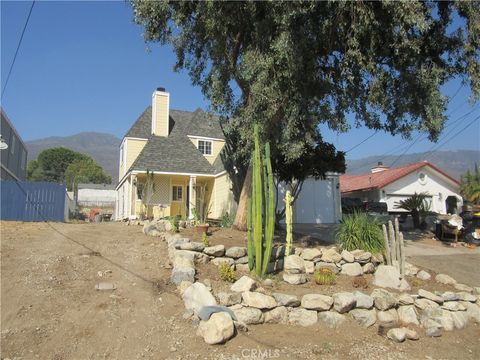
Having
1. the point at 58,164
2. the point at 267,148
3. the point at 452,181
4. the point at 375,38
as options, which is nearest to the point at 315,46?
the point at 375,38

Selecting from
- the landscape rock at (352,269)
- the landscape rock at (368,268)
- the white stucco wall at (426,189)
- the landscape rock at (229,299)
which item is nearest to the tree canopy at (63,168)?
the white stucco wall at (426,189)

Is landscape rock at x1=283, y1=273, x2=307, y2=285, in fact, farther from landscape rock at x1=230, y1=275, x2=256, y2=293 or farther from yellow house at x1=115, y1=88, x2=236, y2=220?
yellow house at x1=115, y1=88, x2=236, y2=220

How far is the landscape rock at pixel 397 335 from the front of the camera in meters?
7.04

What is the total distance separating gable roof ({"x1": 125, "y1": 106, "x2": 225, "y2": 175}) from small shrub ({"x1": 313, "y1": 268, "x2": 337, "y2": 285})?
41.2 feet

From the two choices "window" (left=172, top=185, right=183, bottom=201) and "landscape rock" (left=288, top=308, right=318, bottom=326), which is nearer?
"landscape rock" (left=288, top=308, right=318, bottom=326)

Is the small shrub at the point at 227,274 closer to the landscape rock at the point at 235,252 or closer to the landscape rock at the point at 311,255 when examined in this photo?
the landscape rock at the point at 235,252

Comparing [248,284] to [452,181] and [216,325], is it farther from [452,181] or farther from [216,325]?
[452,181]

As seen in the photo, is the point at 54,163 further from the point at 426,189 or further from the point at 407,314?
the point at 407,314

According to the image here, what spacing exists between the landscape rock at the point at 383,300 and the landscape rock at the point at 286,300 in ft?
5.22

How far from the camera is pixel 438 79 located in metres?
11.1

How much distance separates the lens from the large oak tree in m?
9.54

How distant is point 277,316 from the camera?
719 centimetres

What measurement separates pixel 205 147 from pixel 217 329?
64.9 ft

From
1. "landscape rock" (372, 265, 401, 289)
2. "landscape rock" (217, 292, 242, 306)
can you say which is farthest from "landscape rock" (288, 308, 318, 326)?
"landscape rock" (372, 265, 401, 289)
